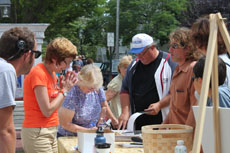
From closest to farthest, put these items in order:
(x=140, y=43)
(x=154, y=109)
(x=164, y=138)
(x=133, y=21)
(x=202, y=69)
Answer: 1. (x=202, y=69)
2. (x=164, y=138)
3. (x=154, y=109)
4. (x=140, y=43)
5. (x=133, y=21)

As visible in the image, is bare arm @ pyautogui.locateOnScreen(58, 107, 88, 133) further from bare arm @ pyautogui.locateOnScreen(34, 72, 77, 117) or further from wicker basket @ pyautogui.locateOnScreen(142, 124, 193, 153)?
wicker basket @ pyautogui.locateOnScreen(142, 124, 193, 153)

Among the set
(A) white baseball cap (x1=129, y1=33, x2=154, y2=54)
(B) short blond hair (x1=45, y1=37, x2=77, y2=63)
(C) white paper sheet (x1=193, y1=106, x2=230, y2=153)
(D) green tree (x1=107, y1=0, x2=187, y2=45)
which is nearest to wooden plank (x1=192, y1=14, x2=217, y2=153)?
(C) white paper sheet (x1=193, y1=106, x2=230, y2=153)

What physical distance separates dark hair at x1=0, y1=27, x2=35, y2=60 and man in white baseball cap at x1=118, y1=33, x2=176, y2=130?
1472mm

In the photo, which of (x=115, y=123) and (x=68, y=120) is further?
(x=115, y=123)

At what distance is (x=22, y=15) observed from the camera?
1625 centimetres

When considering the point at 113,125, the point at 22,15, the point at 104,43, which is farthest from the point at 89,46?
the point at 113,125

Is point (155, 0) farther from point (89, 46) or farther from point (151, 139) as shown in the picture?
point (151, 139)

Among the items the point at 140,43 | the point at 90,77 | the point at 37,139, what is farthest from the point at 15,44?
the point at 140,43

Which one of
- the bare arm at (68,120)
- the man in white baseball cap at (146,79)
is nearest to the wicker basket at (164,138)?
the bare arm at (68,120)

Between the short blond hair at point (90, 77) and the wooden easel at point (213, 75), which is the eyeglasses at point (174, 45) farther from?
the wooden easel at point (213, 75)

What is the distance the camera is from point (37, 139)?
329 centimetres

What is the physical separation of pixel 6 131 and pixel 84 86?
46.3 inches

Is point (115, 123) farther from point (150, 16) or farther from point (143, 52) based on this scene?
point (150, 16)

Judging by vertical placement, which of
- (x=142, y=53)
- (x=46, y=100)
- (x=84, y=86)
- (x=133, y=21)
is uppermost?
(x=133, y=21)
